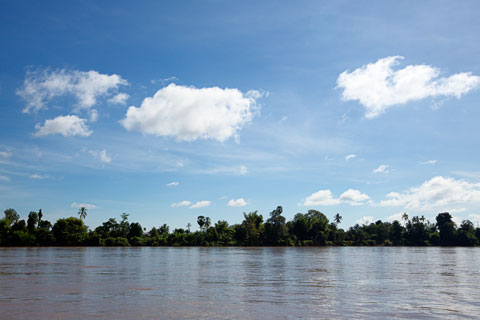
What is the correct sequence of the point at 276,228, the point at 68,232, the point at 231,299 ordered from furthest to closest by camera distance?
the point at 276,228 → the point at 68,232 → the point at 231,299

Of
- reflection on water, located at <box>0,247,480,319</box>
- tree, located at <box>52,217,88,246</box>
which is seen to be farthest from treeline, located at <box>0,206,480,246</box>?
reflection on water, located at <box>0,247,480,319</box>

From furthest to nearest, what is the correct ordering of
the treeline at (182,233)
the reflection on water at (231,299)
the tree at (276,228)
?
1. the tree at (276,228)
2. the treeline at (182,233)
3. the reflection on water at (231,299)

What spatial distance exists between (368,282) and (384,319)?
15271mm

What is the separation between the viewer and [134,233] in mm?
168125

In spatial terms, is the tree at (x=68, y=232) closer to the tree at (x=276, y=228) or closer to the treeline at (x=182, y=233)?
the treeline at (x=182, y=233)

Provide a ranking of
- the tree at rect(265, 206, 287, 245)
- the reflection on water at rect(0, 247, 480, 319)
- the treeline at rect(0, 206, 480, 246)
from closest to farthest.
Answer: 1. the reflection on water at rect(0, 247, 480, 319)
2. the treeline at rect(0, 206, 480, 246)
3. the tree at rect(265, 206, 287, 245)

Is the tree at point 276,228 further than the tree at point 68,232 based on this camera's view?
Yes

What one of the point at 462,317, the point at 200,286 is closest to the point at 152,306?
the point at 200,286

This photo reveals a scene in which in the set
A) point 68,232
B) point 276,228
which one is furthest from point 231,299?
point 276,228

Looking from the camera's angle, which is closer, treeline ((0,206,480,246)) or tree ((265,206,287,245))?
treeline ((0,206,480,246))

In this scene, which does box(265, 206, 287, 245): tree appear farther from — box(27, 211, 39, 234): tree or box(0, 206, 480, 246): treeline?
box(27, 211, 39, 234): tree

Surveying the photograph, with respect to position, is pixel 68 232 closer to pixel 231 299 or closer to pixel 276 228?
pixel 276 228

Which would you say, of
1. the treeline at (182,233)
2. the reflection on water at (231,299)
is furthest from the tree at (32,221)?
the reflection on water at (231,299)

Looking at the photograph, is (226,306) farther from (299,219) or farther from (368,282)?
(299,219)
